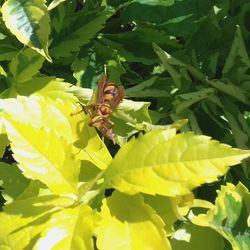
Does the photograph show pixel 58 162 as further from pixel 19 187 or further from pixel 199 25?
pixel 199 25

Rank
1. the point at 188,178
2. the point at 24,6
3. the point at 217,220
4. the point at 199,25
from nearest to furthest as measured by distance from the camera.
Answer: the point at 188,178 → the point at 217,220 → the point at 24,6 → the point at 199,25

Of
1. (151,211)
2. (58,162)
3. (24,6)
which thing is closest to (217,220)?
(151,211)

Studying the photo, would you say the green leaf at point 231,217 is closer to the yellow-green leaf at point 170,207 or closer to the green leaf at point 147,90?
the yellow-green leaf at point 170,207

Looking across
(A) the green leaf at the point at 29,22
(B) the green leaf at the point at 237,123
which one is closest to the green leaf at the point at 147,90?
(B) the green leaf at the point at 237,123

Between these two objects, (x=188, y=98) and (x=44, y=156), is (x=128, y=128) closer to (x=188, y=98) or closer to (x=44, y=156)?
(x=188, y=98)

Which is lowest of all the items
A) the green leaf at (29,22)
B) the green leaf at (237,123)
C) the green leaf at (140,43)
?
the green leaf at (237,123)

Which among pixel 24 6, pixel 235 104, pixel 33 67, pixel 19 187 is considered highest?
pixel 24 6

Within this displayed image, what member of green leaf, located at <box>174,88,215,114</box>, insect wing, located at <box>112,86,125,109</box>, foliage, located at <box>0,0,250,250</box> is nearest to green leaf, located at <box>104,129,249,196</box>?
foliage, located at <box>0,0,250,250</box>

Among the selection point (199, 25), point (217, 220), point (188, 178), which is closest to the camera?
point (188, 178)
